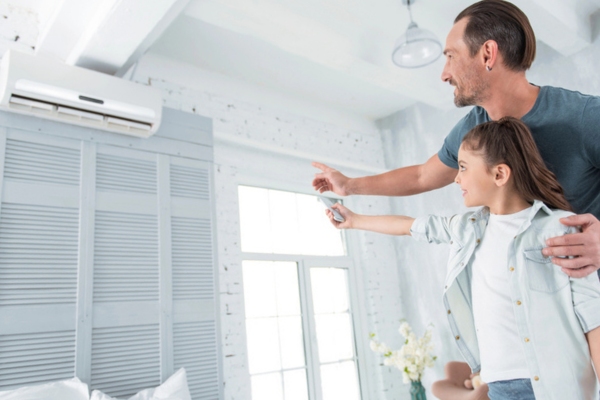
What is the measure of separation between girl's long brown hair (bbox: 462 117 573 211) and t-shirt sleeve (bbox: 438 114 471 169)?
0.79ft

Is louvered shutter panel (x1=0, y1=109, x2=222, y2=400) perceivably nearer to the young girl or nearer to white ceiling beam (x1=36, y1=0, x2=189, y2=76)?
white ceiling beam (x1=36, y1=0, x2=189, y2=76)

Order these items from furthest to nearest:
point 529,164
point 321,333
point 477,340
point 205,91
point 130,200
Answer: point 321,333, point 205,91, point 130,200, point 477,340, point 529,164

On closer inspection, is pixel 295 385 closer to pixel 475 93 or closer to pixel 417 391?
pixel 417 391

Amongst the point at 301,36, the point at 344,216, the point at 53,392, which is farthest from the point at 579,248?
the point at 301,36

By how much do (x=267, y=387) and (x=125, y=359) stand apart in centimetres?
133

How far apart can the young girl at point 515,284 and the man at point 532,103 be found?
0.07m

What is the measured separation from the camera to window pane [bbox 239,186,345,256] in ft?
13.8

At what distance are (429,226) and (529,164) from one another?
0.37 meters

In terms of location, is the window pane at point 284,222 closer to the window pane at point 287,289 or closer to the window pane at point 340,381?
the window pane at point 287,289

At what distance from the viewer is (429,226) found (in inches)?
60.5

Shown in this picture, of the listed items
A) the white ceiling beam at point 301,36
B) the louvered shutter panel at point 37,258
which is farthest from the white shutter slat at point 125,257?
the white ceiling beam at point 301,36

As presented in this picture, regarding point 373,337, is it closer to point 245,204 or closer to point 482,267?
point 245,204

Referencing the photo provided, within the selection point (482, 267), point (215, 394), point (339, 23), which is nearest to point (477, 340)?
point (482, 267)

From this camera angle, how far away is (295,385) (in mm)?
4082
